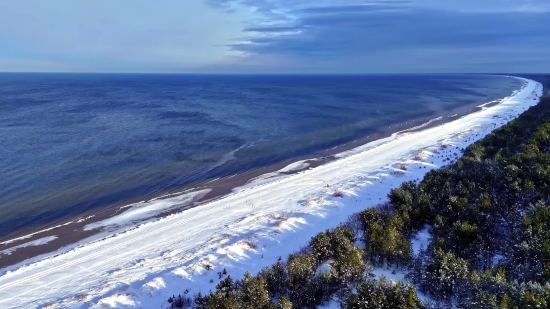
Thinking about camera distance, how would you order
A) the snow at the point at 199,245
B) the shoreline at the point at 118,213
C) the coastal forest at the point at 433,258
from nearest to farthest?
1. the coastal forest at the point at 433,258
2. the snow at the point at 199,245
3. the shoreline at the point at 118,213

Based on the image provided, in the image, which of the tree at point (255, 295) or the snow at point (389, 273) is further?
the snow at point (389, 273)

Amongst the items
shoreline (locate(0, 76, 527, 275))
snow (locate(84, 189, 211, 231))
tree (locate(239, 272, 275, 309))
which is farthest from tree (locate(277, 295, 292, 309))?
snow (locate(84, 189, 211, 231))

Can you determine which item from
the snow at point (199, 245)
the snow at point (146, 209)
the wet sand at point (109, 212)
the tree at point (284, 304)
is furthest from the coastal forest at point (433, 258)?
the snow at point (146, 209)

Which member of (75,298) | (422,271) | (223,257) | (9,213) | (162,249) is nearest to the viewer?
(422,271)

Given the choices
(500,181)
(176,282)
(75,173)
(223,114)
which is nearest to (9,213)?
(75,173)

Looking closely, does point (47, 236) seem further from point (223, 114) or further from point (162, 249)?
point (223, 114)

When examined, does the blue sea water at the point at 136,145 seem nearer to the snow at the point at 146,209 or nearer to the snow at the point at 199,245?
the snow at the point at 146,209

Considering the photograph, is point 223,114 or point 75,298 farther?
point 223,114
